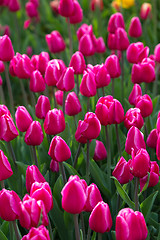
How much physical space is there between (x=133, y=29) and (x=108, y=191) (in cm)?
113

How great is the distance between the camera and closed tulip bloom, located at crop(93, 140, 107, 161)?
6.14ft

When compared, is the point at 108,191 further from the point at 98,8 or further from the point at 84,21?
the point at 84,21

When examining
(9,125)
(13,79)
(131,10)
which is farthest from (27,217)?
(131,10)

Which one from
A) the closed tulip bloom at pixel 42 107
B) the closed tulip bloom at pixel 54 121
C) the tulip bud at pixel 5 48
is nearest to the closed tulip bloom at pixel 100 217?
the closed tulip bloom at pixel 54 121

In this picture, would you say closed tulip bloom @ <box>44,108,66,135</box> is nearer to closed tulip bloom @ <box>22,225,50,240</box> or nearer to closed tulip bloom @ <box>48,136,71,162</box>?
closed tulip bloom @ <box>48,136,71,162</box>

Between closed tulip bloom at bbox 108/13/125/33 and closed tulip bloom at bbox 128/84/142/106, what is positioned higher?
closed tulip bloom at bbox 108/13/125/33

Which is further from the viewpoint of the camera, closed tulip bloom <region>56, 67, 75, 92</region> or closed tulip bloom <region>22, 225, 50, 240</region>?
closed tulip bloom <region>56, 67, 75, 92</region>

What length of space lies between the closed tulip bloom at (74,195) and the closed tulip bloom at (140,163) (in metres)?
0.23

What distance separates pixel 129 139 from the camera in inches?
55.9

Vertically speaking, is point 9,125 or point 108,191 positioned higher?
point 9,125

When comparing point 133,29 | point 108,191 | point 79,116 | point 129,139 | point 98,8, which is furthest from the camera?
point 98,8

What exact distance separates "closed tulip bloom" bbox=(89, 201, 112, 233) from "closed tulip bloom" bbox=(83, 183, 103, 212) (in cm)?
6

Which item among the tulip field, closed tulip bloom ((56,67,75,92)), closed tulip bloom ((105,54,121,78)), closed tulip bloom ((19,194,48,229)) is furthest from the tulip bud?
closed tulip bloom ((19,194,48,229))

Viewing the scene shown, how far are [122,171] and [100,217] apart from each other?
1.01 feet
